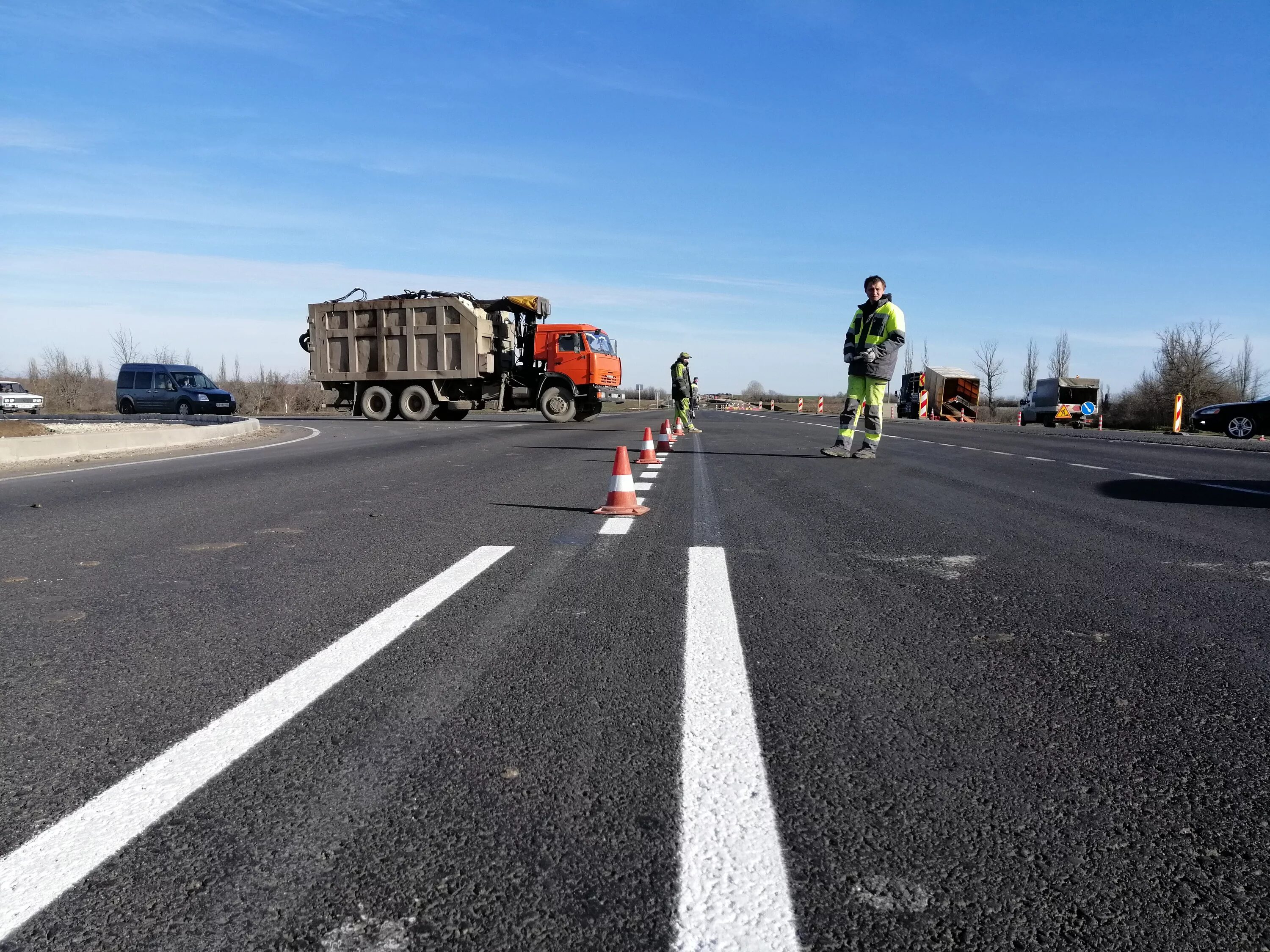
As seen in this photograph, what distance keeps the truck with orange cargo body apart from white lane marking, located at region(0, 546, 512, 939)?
2256cm

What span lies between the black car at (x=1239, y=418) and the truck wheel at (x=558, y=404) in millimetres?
16241

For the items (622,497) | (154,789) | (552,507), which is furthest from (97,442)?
(154,789)

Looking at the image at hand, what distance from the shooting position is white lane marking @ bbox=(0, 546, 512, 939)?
183cm

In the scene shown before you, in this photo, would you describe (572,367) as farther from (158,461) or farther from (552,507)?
(552,507)

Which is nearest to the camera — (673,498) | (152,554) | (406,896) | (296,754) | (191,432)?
(406,896)

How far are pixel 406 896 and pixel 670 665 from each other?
1558mm

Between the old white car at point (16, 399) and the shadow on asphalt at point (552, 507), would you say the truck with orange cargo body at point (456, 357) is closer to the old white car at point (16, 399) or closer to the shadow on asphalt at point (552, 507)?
the old white car at point (16, 399)

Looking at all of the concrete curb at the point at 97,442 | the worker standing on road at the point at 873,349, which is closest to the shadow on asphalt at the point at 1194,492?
the worker standing on road at the point at 873,349

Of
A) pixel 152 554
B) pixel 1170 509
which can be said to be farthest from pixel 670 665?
pixel 1170 509

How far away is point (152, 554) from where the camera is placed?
216 inches

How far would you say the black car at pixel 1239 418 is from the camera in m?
22.2

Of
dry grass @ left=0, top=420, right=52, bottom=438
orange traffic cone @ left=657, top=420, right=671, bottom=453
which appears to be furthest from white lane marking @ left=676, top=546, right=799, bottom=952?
dry grass @ left=0, top=420, right=52, bottom=438

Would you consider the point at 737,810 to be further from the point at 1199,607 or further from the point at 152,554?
the point at 152,554

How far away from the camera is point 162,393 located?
3219cm
